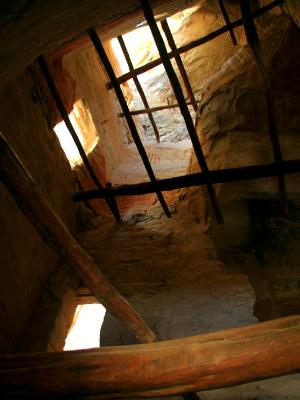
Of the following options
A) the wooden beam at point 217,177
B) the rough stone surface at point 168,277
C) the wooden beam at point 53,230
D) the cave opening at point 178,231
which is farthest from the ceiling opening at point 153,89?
the wooden beam at point 53,230

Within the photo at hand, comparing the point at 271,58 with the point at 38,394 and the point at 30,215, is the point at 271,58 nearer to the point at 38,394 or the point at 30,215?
the point at 30,215

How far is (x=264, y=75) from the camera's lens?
2.96 m

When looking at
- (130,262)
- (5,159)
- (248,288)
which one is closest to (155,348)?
(5,159)

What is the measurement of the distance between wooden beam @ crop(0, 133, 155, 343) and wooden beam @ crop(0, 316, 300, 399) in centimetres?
45

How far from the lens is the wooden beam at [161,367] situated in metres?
1.47

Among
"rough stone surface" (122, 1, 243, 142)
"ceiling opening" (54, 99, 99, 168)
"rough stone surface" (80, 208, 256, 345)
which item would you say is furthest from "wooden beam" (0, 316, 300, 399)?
"rough stone surface" (122, 1, 243, 142)

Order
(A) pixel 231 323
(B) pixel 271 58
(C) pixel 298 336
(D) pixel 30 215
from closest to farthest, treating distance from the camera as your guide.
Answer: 1. (C) pixel 298 336
2. (D) pixel 30 215
3. (A) pixel 231 323
4. (B) pixel 271 58

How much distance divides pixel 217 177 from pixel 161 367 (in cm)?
228

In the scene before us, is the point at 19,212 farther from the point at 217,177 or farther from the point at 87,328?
the point at 87,328

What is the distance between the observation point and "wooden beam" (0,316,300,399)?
1.47 metres

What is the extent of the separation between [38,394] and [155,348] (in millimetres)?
570

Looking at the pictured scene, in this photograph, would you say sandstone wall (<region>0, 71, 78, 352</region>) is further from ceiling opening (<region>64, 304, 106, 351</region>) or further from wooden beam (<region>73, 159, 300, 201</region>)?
ceiling opening (<region>64, 304, 106, 351</region>)

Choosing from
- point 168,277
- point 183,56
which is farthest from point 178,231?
point 183,56

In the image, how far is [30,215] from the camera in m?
1.86
